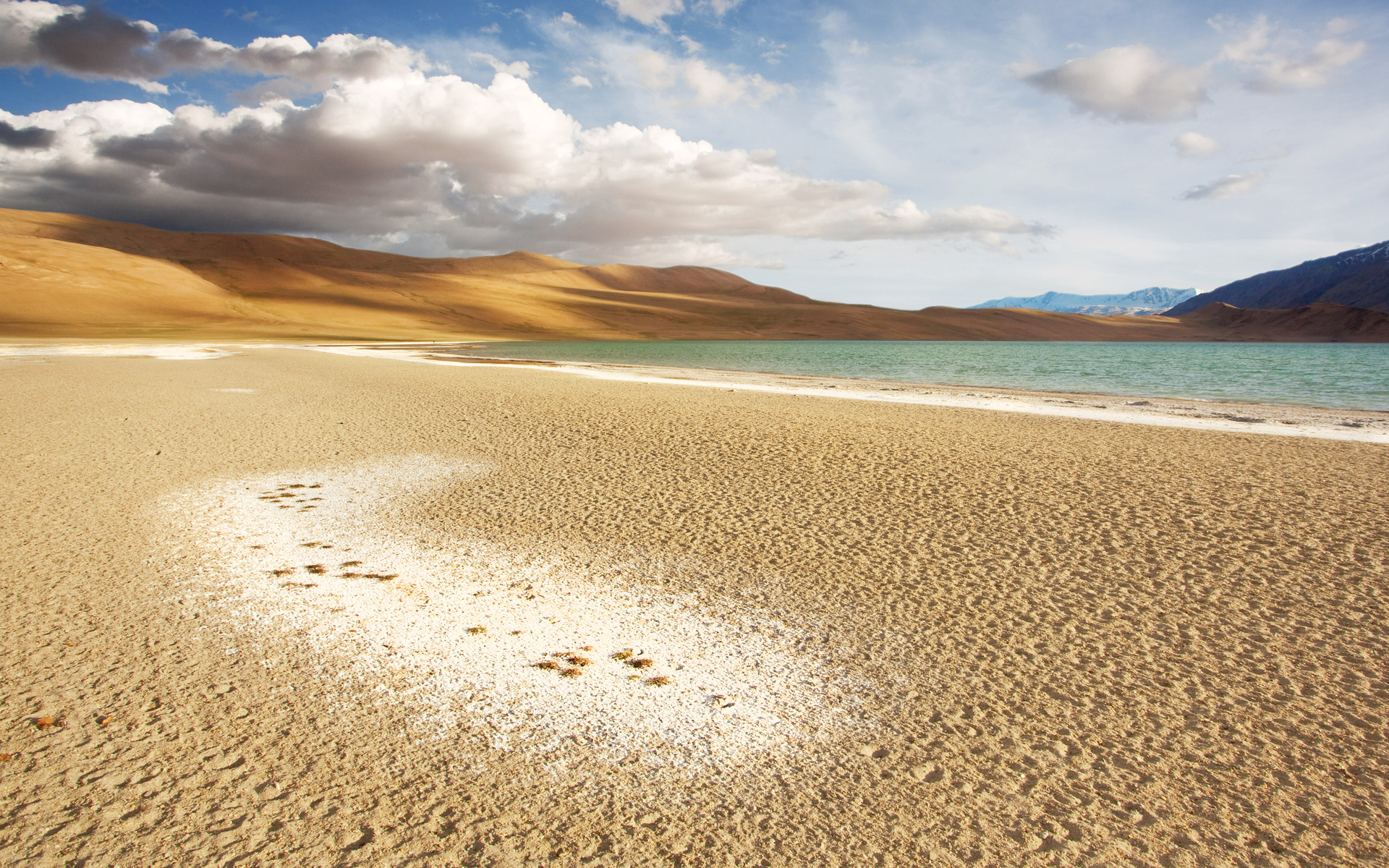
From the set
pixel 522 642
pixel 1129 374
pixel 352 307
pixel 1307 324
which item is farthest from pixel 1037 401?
pixel 1307 324

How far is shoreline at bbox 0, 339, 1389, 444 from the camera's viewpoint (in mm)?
15172

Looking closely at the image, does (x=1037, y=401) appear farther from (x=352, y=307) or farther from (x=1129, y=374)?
(x=352, y=307)

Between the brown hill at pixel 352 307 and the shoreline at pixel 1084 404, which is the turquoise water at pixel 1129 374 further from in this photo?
the brown hill at pixel 352 307

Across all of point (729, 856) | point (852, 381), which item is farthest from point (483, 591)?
point (852, 381)

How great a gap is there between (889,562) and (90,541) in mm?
6912

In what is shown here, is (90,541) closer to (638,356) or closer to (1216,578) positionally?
(1216,578)

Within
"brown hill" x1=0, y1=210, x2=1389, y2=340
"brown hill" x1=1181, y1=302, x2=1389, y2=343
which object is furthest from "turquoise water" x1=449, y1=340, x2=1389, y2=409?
"brown hill" x1=1181, y1=302, x2=1389, y2=343

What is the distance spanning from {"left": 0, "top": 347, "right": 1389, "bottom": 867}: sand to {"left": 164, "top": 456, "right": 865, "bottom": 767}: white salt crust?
0.03 meters

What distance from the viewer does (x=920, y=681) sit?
4.00 m

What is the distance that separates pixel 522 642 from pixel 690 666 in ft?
3.57

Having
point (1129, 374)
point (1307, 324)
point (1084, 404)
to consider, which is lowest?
point (1084, 404)

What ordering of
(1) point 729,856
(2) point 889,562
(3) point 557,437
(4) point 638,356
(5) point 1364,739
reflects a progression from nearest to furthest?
1. (1) point 729,856
2. (5) point 1364,739
3. (2) point 889,562
4. (3) point 557,437
5. (4) point 638,356

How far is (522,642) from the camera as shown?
173 inches

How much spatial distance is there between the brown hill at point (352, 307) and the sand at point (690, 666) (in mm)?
64834
